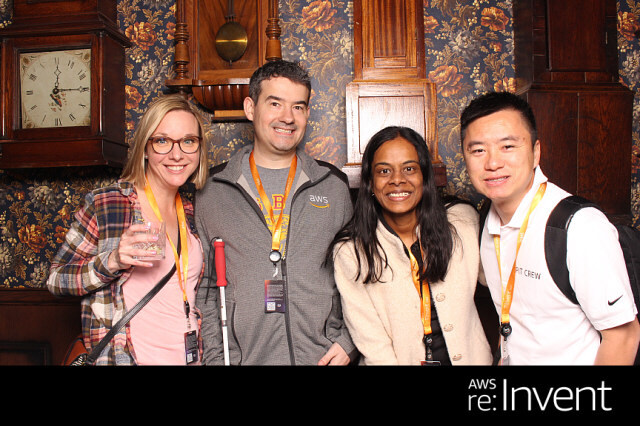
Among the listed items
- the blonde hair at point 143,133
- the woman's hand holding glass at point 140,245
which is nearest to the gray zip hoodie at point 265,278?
the blonde hair at point 143,133

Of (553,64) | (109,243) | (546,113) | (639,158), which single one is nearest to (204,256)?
(109,243)

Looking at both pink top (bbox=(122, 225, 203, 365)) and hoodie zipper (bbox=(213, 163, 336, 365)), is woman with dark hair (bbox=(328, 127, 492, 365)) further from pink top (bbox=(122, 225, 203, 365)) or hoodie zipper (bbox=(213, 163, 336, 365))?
pink top (bbox=(122, 225, 203, 365))

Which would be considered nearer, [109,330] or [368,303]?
[109,330]

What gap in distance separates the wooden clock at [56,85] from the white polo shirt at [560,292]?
87.8 inches

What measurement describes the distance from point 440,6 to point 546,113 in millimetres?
930

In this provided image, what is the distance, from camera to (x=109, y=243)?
6.03 ft

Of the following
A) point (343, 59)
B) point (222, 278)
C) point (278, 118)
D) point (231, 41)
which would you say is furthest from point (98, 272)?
point (343, 59)

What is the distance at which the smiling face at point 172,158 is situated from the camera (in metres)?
1.99

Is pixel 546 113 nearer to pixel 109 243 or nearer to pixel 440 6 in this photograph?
pixel 440 6

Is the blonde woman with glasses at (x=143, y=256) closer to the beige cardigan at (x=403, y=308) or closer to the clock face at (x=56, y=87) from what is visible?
the beige cardigan at (x=403, y=308)

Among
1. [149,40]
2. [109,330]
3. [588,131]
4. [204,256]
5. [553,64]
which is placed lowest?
[109,330]

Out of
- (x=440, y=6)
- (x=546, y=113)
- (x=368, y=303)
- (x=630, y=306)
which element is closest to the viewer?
(x=630, y=306)

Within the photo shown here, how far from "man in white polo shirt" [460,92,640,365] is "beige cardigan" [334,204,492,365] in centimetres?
12

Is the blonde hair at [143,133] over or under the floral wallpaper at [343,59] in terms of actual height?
under
